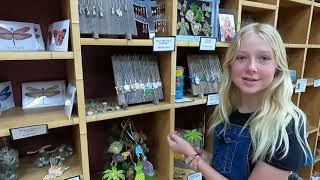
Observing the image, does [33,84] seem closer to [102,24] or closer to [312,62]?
[102,24]

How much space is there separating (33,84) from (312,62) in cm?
206

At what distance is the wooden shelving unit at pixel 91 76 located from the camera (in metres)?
0.91

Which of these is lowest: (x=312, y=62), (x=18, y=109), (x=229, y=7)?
(x=18, y=109)

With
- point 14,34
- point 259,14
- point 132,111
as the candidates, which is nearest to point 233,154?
point 132,111

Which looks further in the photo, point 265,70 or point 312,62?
point 312,62

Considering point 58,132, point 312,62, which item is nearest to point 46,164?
point 58,132

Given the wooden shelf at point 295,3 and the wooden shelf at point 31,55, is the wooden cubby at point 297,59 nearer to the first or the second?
the wooden shelf at point 295,3

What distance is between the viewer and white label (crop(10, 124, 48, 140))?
844 millimetres

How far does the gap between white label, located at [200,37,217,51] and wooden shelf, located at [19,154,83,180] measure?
0.78 m

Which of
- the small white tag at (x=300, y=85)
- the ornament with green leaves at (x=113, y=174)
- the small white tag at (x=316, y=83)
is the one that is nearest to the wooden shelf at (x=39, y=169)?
the ornament with green leaves at (x=113, y=174)

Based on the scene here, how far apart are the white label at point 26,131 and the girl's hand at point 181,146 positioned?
52 centimetres

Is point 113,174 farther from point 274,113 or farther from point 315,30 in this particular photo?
point 315,30

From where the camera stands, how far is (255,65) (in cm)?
87

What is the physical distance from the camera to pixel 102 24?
993mm
